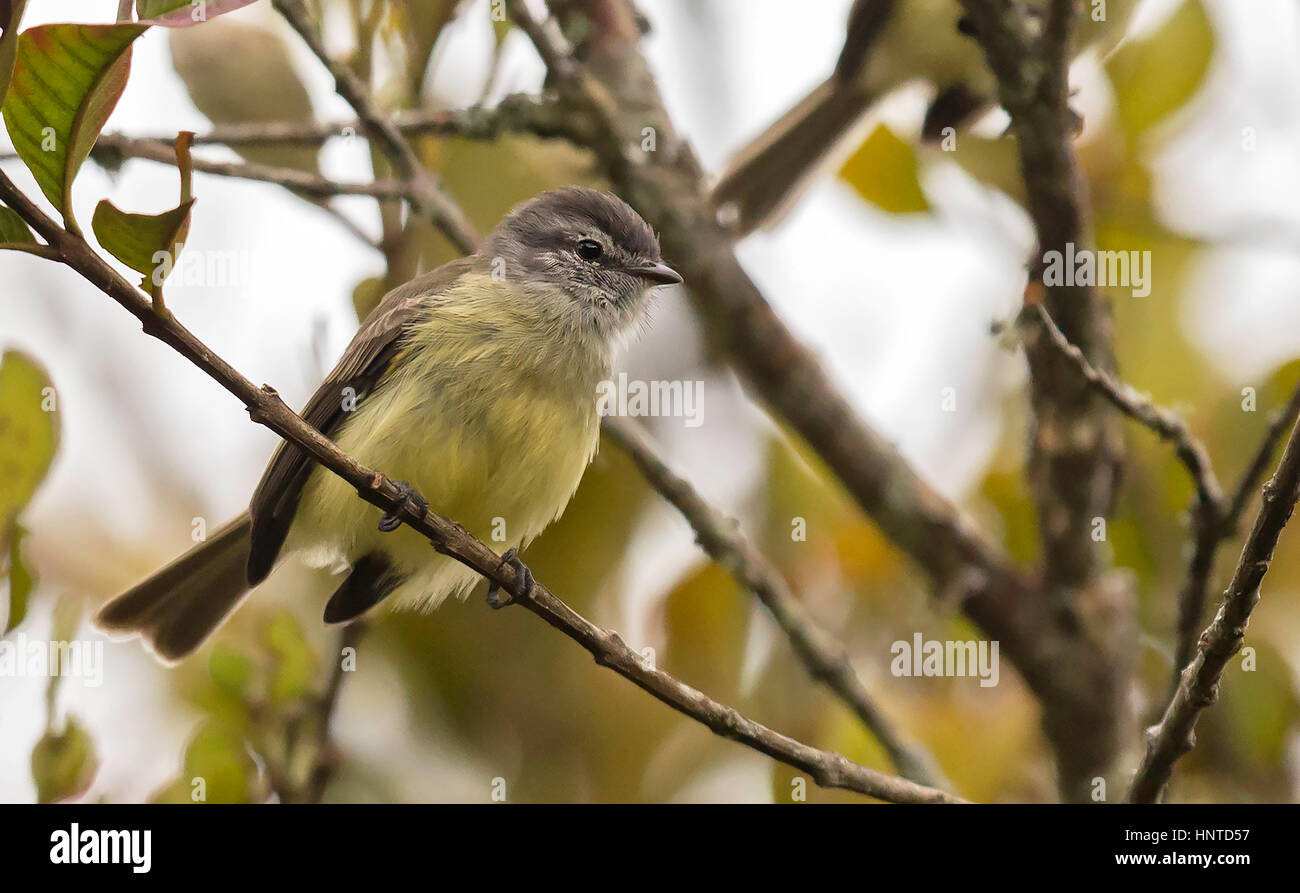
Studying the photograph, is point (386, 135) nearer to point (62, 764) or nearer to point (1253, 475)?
point (62, 764)

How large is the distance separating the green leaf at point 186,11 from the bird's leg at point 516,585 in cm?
129

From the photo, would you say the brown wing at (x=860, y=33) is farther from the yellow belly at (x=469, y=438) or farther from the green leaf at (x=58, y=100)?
the green leaf at (x=58, y=100)

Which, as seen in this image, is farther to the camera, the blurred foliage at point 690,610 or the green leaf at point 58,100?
the blurred foliage at point 690,610

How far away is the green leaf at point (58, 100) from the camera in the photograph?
1.66 m

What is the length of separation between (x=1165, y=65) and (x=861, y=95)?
6.06 ft

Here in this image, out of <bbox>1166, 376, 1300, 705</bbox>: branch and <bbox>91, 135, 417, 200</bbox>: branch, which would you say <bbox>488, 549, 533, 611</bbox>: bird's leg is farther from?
<bbox>1166, 376, 1300, 705</bbox>: branch

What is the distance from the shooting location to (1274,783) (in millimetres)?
3490

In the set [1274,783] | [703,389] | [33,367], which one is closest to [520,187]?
[703,389]

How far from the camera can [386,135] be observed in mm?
3574

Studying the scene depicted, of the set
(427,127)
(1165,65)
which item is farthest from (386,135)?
(1165,65)

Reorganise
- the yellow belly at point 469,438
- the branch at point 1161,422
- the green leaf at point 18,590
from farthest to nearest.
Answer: the yellow belly at point 469,438 < the branch at point 1161,422 < the green leaf at point 18,590

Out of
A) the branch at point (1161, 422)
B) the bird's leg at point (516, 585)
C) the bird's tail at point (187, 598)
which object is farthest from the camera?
the bird's tail at point (187, 598)

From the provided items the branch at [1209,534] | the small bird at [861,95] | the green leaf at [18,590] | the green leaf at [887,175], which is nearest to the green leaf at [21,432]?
the green leaf at [18,590]

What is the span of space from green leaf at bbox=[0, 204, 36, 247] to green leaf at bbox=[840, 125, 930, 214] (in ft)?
10.8
